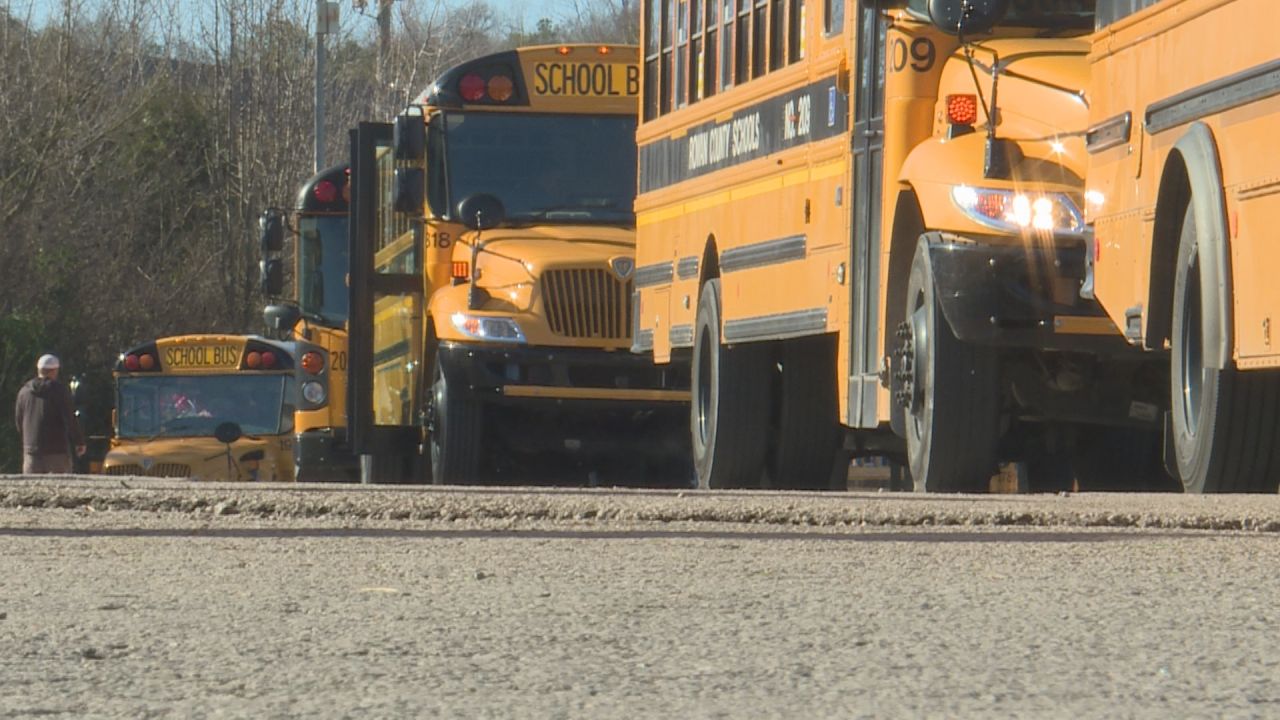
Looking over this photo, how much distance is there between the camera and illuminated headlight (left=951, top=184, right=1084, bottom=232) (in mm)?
9406

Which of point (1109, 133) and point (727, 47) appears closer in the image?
point (1109, 133)

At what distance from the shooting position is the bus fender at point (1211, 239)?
7805 millimetres

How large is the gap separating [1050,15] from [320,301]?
41.3 ft

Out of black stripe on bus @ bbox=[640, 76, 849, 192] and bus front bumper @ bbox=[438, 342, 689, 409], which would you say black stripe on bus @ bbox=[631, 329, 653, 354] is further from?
black stripe on bus @ bbox=[640, 76, 849, 192]

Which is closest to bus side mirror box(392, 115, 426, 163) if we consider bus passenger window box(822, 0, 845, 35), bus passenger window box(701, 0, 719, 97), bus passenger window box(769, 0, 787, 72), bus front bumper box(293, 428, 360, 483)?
bus passenger window box(701, 0, 719, 97)

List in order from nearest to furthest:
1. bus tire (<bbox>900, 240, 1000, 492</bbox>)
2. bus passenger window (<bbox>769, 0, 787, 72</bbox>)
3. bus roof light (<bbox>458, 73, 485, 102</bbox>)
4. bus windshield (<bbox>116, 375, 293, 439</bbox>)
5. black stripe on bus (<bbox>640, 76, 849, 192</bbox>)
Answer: bus tire (<bbox>900, 240, 1000, 492</bbox>) → black stripe on bus (<bbox>640, 76, 849, 192</bbox>) → bus passenger window (<bbox>769, 0, 787, 72</bbox>) → bus roof light (<bbox>458, 73, 485, 102</bbox>) → bus windshield (<bbox>116, 375, 293, 439</bbox>)

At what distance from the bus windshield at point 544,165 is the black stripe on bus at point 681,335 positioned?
260 cm

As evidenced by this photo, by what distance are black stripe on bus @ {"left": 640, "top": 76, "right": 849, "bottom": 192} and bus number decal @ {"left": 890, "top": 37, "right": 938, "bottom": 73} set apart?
592mm

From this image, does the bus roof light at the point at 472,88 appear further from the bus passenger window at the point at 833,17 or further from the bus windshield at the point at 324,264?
the bus passenger window at the point at 833,17

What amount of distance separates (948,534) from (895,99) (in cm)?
380

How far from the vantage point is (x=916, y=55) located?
10500mm

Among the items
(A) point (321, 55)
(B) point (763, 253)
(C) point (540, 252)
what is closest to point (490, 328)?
(C) point (540, 252)

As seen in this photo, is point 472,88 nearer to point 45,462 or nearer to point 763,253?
point 763,253

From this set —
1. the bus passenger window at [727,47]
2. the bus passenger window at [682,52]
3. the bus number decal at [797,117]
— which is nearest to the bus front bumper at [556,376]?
the bus passenger window at [682,52]
